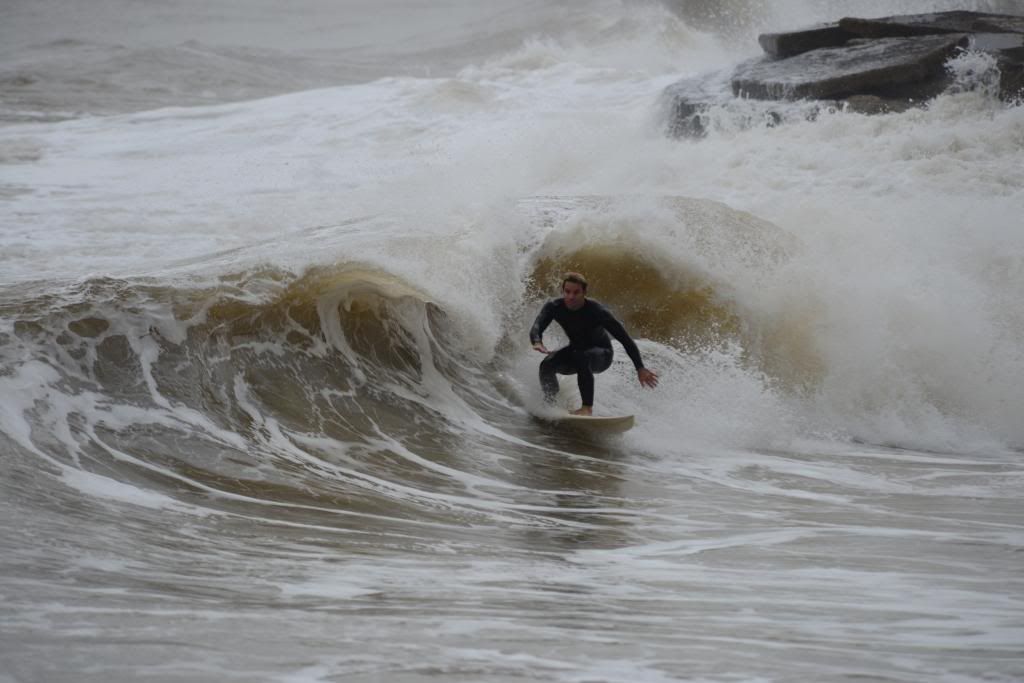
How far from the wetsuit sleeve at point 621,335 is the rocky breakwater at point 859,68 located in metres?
8.73

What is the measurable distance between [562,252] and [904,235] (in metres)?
3.49

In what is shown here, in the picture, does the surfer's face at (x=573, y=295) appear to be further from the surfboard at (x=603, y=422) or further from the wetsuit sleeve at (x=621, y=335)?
the surfboard at (x=603, y=422)

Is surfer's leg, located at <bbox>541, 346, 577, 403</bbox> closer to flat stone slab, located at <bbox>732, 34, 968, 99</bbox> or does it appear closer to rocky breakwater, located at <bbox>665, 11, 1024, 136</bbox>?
rocky breakwater, located at <bbox>665, 11, 1024, 136</bbox>

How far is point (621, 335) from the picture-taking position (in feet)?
23.5

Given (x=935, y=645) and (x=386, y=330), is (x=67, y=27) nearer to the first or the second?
(x=386, y=330)

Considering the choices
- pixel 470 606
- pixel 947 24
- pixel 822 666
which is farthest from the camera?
pixel 947 24

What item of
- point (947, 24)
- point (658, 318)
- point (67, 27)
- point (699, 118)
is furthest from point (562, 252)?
point (67, 27)

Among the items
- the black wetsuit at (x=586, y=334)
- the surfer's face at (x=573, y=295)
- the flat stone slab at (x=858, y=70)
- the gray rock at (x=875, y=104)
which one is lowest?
the black wetsuit at (x=586, y=334)

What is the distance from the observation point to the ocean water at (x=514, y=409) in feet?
11.7

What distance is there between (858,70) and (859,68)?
→ 0.07m

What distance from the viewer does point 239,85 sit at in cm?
2575

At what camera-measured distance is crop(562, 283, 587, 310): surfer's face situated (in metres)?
7.16

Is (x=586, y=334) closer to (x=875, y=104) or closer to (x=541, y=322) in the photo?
(x=541, y=322)

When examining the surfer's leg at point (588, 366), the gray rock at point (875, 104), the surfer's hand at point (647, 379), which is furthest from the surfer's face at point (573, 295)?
the gray rock at point (875, 104)
